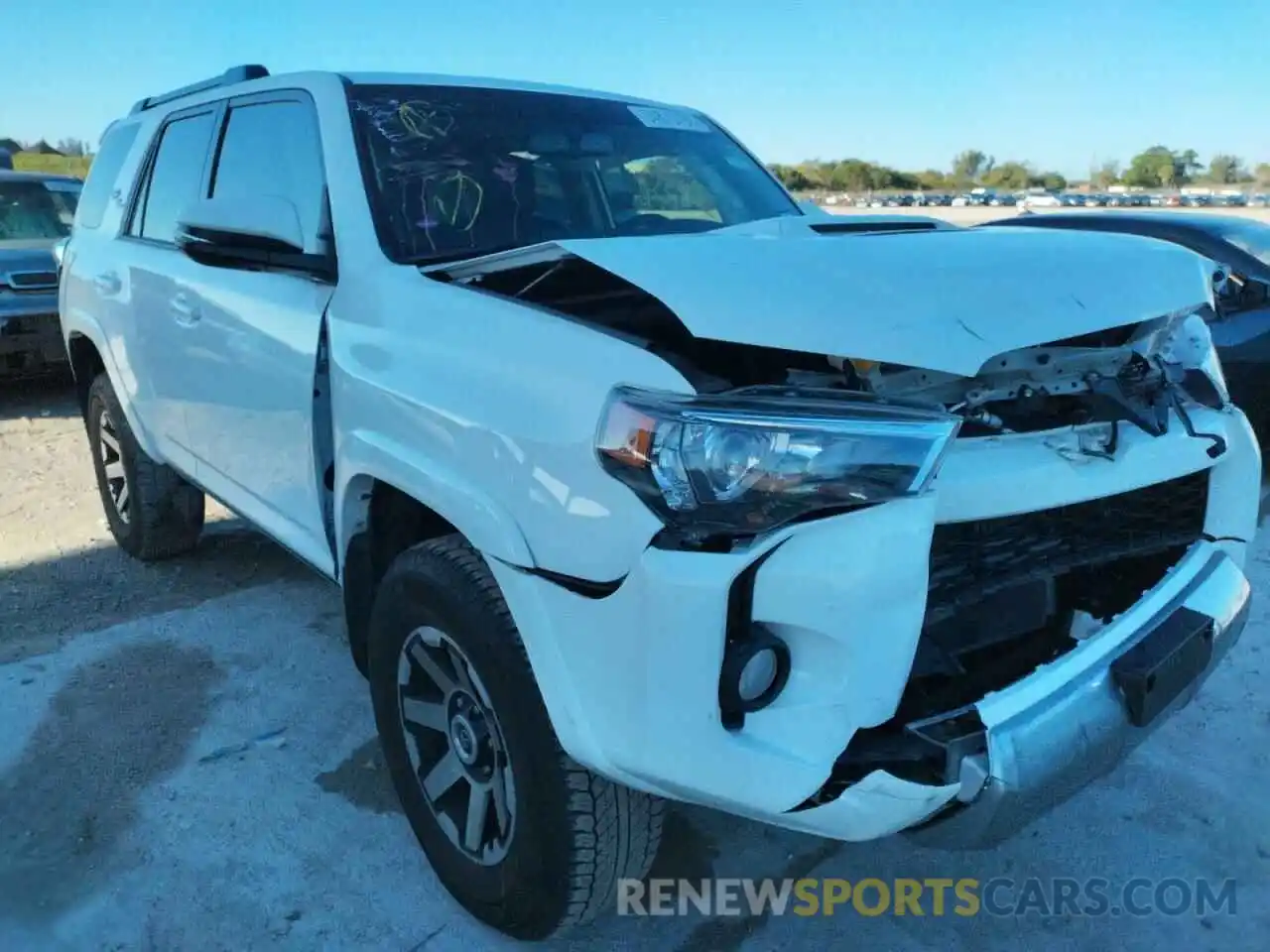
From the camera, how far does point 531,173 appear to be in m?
2.95

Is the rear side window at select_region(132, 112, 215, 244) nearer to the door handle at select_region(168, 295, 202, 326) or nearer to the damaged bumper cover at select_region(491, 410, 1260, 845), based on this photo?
the door handle at select_region(168, 295, 202, 326)

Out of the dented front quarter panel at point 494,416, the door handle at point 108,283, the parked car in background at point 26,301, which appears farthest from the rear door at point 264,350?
the parked car in background at point 26,301

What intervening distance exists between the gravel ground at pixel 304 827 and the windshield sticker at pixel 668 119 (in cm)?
215

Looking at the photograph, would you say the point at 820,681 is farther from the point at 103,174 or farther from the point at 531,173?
the point at 103,174

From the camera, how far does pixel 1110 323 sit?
185 cm

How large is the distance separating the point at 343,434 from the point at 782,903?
1.53 m

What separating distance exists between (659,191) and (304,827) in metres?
2.16

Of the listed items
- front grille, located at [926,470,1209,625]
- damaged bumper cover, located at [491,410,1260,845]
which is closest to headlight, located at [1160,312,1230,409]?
front grille, located at [926,470,1209,625]

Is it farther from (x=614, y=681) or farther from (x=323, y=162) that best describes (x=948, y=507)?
(x=323, y=162)

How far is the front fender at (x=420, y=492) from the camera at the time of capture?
185 cm

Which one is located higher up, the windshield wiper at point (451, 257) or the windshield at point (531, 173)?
the windshield at point (531, 173)

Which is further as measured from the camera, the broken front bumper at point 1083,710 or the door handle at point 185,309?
the door handle at point 185,309

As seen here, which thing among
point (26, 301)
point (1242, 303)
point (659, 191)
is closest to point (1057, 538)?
point (659, 191)

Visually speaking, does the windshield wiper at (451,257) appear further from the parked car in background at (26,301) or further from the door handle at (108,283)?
the parked car in background at (26,301)
